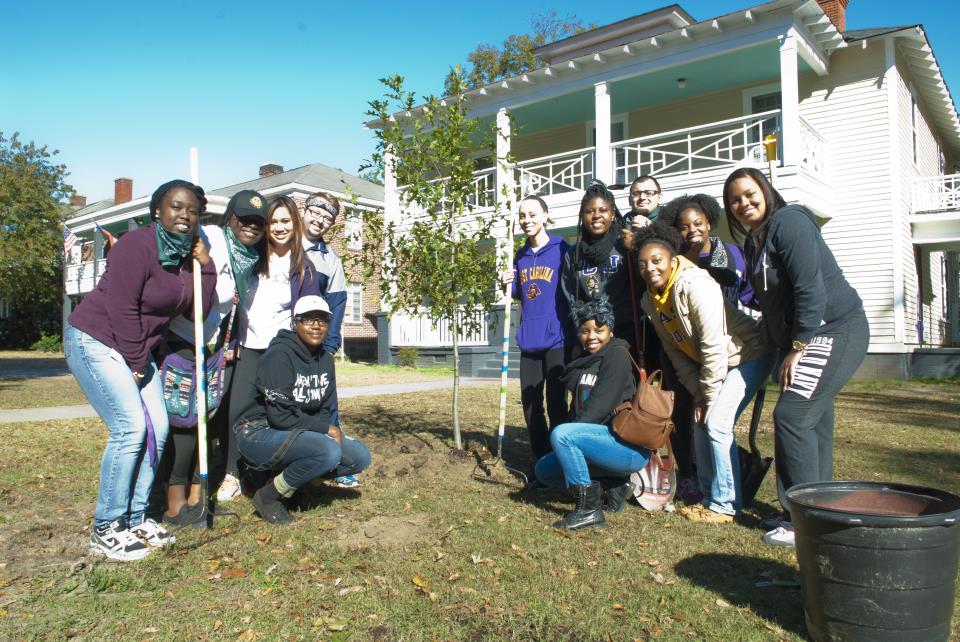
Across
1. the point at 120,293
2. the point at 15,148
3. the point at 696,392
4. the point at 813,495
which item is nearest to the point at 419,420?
the point at 696,392

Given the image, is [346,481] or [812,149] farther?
[812,149]

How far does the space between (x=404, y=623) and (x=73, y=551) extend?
83.8 inches

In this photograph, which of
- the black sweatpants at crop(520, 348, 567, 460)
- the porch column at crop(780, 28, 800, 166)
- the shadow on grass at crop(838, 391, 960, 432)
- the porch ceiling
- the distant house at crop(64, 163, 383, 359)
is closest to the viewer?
the black sweatpants at crop(520, 348, 567, 460)

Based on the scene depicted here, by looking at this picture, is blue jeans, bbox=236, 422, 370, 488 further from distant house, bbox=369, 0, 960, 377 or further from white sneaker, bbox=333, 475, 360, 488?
distant house, bbox=369, 0, 960, 377

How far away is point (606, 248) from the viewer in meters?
4.98

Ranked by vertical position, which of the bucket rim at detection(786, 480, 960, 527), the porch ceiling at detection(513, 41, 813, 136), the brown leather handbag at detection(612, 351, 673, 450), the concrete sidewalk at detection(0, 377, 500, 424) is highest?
the porch ceiling at detection(513, 41, 813, 136)

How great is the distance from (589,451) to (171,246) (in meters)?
2.65

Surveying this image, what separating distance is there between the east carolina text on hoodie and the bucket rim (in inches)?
110

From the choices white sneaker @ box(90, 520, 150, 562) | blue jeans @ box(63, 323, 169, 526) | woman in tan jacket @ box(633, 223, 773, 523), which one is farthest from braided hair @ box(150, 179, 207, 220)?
woman in tan jacket @ box(633, 223, 773, 523)

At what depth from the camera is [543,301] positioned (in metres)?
5.34

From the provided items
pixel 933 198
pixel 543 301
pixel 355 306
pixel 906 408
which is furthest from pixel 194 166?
pixel 355 306

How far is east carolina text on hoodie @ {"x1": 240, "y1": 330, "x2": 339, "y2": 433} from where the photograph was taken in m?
4.43

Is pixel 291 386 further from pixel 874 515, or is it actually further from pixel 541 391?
pixel 874 515

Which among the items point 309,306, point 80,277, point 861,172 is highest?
point 861,172
